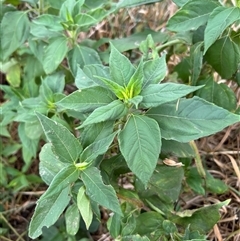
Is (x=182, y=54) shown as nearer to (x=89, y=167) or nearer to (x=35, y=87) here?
(x=35, y=87)

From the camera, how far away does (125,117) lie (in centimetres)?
99

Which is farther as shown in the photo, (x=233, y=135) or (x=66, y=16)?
(x=233, y=135)

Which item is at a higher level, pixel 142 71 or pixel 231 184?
pixel 142 71

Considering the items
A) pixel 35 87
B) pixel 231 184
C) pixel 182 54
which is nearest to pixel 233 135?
pixel 231 184

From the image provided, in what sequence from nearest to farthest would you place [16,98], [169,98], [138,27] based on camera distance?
[169,98] → [16,98] → [138,27]

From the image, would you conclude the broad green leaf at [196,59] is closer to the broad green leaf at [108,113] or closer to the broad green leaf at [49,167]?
the broad green leaf at [108,113]

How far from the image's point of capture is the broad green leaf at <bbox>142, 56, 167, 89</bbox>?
97 centimetres

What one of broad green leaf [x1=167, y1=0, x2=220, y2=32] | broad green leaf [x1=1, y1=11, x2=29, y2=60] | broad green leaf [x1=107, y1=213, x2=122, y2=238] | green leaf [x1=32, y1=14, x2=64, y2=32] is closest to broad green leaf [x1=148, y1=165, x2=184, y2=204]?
broad green leaf [x1=107, y1=213, x2=122, y2=238]

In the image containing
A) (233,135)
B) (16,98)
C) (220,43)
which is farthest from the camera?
(233,135)

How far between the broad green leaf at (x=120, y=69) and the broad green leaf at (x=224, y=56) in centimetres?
27

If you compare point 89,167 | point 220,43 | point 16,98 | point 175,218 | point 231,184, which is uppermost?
point 220,43

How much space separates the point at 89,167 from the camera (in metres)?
0.98

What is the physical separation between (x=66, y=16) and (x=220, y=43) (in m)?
0.39

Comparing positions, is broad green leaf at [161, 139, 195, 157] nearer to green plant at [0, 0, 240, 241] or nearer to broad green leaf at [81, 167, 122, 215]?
green plant at [0, 0, 240, 241]
